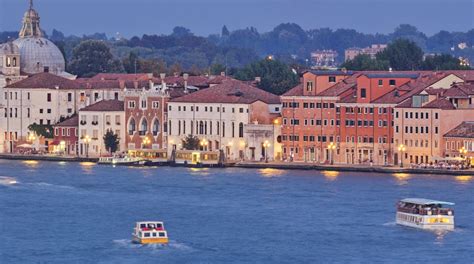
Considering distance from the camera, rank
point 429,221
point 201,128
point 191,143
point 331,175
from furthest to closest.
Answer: point 201,128
point 191,143
point 331,175
point 429,221

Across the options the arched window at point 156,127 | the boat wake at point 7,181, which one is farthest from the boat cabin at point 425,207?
the arched window at point 156,127

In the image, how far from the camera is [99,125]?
176ft

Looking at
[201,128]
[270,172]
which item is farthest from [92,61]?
[270,172]

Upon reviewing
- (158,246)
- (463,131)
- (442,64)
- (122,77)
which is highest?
(442,64)

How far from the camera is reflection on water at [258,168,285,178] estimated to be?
4625cm

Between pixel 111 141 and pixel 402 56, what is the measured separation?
54.4 ft

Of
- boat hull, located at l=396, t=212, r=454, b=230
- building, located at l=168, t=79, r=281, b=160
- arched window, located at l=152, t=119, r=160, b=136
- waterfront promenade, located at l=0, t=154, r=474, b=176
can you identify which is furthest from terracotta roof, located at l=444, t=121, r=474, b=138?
boat hull, located at l=396, t=212, r=454, b=230

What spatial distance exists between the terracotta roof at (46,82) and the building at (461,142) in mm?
13063

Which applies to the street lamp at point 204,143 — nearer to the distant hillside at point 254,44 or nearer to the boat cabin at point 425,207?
the boat cabin at point 425,207

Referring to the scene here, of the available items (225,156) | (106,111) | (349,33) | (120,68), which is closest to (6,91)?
(106,111)

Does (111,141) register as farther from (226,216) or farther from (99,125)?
(226,216)

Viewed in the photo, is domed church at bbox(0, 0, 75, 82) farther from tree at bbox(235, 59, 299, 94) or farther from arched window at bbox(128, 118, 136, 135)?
arched window at bbox(128, 118, 136, 135)

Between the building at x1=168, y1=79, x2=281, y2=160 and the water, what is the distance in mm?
1964

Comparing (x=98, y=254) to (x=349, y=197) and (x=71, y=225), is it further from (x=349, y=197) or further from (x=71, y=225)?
(x=349, y=197)
